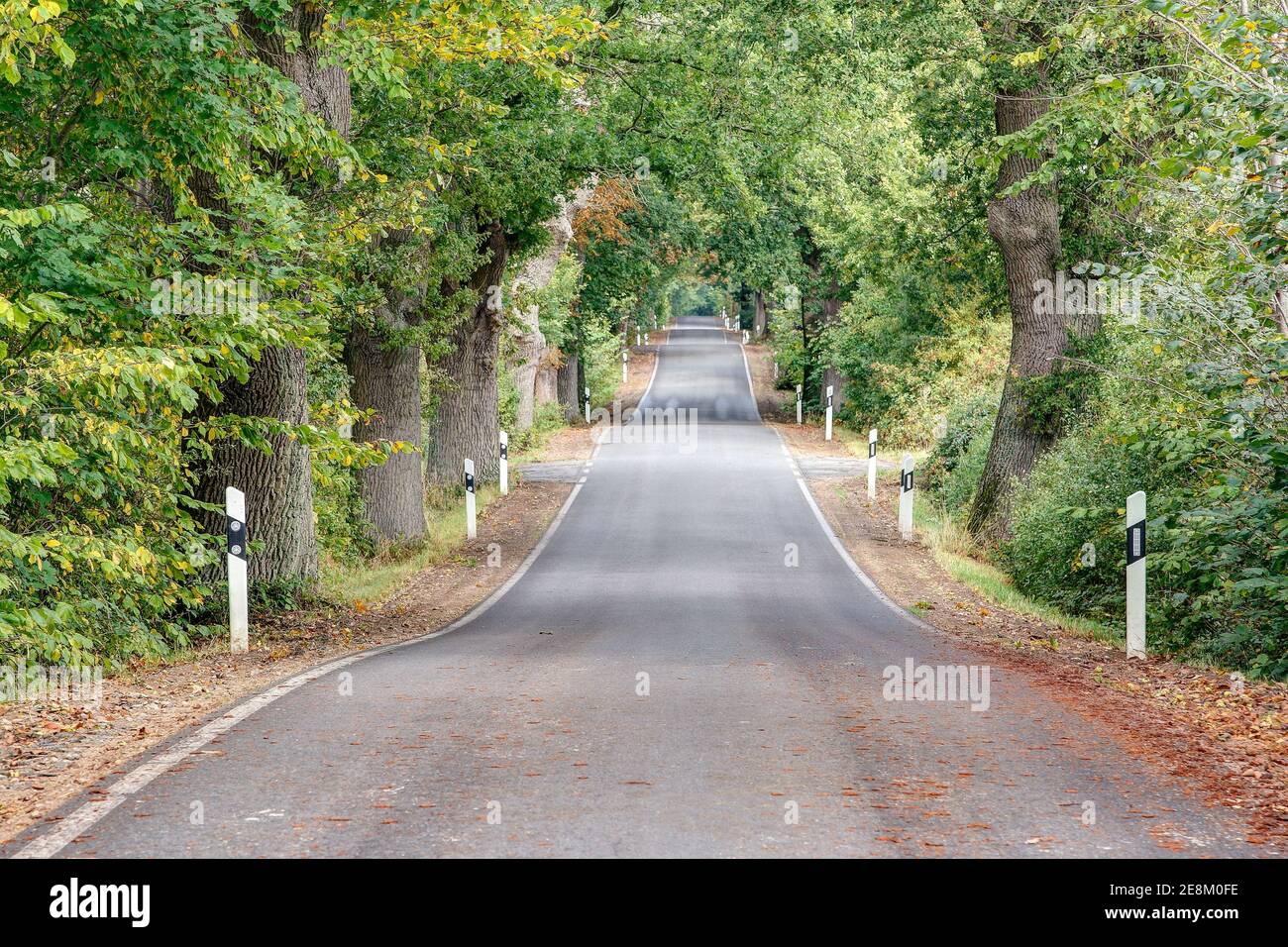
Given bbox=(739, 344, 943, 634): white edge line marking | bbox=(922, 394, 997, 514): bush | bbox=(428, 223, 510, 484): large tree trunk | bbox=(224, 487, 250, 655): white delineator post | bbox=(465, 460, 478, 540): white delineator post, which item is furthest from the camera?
bbox=(428, 223, 510, 484): large tree trunk

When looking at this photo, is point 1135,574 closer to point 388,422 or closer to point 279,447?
point 279,447

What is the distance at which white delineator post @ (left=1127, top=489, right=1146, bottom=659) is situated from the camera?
11250 millimetres

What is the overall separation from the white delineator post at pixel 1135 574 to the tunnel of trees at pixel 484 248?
1.42 feet

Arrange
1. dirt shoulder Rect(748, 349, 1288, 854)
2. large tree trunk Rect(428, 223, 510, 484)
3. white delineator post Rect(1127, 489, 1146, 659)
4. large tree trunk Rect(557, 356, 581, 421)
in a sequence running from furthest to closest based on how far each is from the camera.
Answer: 1. large tree trunk Rect(557, 356, 581, 421)
2. large tree trunk Rect(428, 223, 510, 484)
3. white delineator post Rect(1127, 489, 1146, 659)
4. dirt shoulder Rect(748, 349, 1288, 854)

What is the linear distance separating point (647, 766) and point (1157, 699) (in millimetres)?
4299

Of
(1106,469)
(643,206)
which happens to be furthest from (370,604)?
(643,206)

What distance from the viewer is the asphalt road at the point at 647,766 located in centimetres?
538

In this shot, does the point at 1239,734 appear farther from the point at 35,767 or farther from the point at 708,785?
the point at 35,767

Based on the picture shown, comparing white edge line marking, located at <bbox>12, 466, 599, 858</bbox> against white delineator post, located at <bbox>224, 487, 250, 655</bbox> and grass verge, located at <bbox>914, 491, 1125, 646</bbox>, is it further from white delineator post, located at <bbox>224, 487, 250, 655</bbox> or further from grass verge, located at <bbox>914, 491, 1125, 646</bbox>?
grass verge, located at <bbox>914, 491, 1125, 646</bbox>

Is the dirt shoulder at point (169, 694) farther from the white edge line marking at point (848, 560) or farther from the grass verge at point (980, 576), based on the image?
the grass verge at point (980, 576)

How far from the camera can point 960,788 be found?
20.7 ft

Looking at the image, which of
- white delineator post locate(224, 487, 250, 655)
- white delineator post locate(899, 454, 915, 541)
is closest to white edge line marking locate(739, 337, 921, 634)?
A: white delineator post locate(899, 454, 915, 541)

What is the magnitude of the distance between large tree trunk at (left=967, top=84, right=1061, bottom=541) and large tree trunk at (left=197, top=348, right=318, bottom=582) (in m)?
11.0

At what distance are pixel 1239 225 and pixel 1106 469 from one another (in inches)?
204
